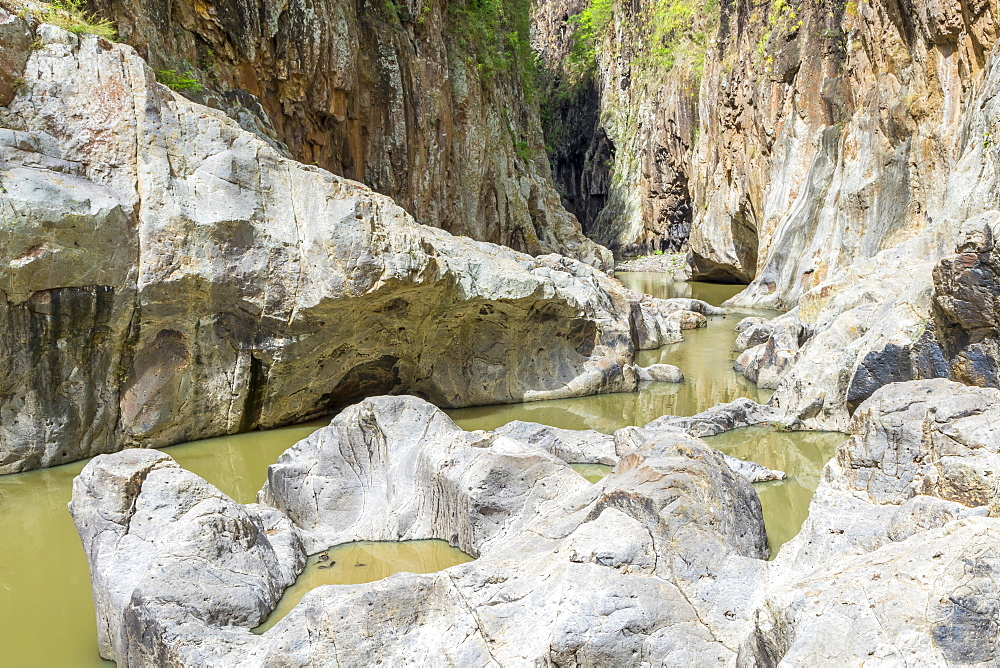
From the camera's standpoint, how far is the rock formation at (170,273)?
660 cm

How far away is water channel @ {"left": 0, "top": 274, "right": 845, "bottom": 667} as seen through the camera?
419 cm

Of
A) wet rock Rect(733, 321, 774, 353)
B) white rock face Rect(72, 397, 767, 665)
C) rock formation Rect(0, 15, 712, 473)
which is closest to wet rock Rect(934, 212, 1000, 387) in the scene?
white rock face Rect(72, 397, 767, 665)

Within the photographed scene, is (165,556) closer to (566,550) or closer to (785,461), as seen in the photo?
(566,550)

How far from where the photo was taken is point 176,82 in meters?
9.57

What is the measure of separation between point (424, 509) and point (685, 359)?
7894 mm

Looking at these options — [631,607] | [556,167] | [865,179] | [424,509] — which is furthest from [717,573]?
[556,167]

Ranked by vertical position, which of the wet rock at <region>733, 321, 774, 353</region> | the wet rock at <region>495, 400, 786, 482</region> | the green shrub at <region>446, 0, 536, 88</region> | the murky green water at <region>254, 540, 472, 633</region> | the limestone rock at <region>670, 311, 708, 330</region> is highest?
the green shrub at <region>446, 0, 536, 88</region>

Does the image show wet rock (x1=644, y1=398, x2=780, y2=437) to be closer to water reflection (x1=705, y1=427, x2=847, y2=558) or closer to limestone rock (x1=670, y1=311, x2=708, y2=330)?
water reflection (x1=705, y1=427, x2=847, y2=558)

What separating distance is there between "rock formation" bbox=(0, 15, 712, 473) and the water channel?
523mm

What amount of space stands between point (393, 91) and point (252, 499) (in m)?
13.9

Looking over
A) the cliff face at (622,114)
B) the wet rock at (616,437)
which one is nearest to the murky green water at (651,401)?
the wet rock at (616,437)

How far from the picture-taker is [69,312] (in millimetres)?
6730

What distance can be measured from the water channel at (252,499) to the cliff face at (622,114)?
22.8m

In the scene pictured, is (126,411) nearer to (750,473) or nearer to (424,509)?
(424,509)
